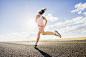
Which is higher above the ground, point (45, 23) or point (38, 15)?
point (38, 15)

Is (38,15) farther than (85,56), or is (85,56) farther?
(38,15)

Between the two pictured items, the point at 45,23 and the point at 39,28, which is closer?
→ the point at 39,28

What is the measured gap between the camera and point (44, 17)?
4.16 metres

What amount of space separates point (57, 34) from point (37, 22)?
1448 mm

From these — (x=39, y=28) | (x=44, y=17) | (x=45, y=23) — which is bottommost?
(x=39, y=28)

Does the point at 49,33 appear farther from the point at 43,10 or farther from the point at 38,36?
the point at 43,10

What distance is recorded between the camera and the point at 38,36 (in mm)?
4074

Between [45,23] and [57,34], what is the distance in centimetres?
104

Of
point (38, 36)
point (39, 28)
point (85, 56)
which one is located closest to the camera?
point (85, 56)

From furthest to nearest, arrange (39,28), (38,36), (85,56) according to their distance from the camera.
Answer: (38,36)
(39,28)
(85,56)

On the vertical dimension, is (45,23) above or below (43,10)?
below

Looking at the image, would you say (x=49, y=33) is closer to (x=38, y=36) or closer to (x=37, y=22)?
(x=38, y=36)

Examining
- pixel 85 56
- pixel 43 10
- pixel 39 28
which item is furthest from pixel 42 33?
pixel 85 56

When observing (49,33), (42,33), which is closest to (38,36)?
(42,33)
